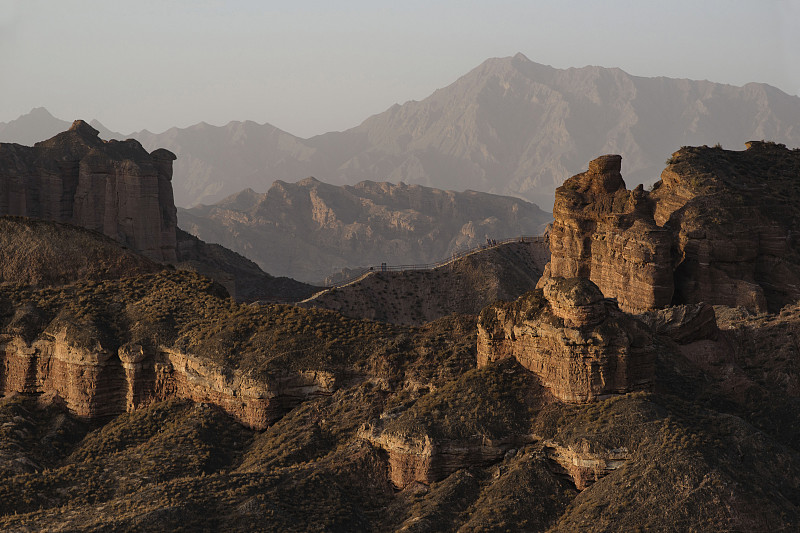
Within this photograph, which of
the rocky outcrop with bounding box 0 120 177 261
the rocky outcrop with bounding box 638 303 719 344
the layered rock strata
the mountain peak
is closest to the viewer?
the layered rock strata

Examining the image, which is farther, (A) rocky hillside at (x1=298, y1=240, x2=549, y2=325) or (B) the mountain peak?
(B) the mountain peak

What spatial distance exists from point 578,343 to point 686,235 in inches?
1631

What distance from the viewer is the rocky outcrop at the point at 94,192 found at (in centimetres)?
12900

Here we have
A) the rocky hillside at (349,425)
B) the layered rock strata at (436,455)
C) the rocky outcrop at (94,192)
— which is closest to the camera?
the rocky hillside at (349,425)

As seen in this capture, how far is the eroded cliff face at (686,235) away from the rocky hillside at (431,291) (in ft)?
A: 87.7

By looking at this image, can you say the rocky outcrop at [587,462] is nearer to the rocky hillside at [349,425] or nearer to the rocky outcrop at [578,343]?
the rocky hillside at [349,425]

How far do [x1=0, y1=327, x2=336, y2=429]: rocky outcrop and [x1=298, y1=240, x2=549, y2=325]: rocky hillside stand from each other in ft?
179

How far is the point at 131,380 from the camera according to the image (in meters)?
53.0

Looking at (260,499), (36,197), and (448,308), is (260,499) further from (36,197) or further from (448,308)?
(36,197)

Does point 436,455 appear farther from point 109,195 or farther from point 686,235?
point 109,195

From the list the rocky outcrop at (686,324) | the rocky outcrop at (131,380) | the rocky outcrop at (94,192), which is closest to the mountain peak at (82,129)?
the rocky outcrop at (94,192)

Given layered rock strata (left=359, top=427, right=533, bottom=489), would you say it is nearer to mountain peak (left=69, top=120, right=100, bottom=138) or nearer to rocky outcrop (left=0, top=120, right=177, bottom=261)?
rocky outcrop (left=0, top=120, right=177, bottom=261)

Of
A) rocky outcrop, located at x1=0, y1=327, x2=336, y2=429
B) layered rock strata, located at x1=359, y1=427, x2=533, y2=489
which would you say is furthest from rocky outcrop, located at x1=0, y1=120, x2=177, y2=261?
layered rock strata, located at x1=359, y1=427, x2=533, y2=489

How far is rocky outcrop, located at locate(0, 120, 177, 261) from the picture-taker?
129 metres
